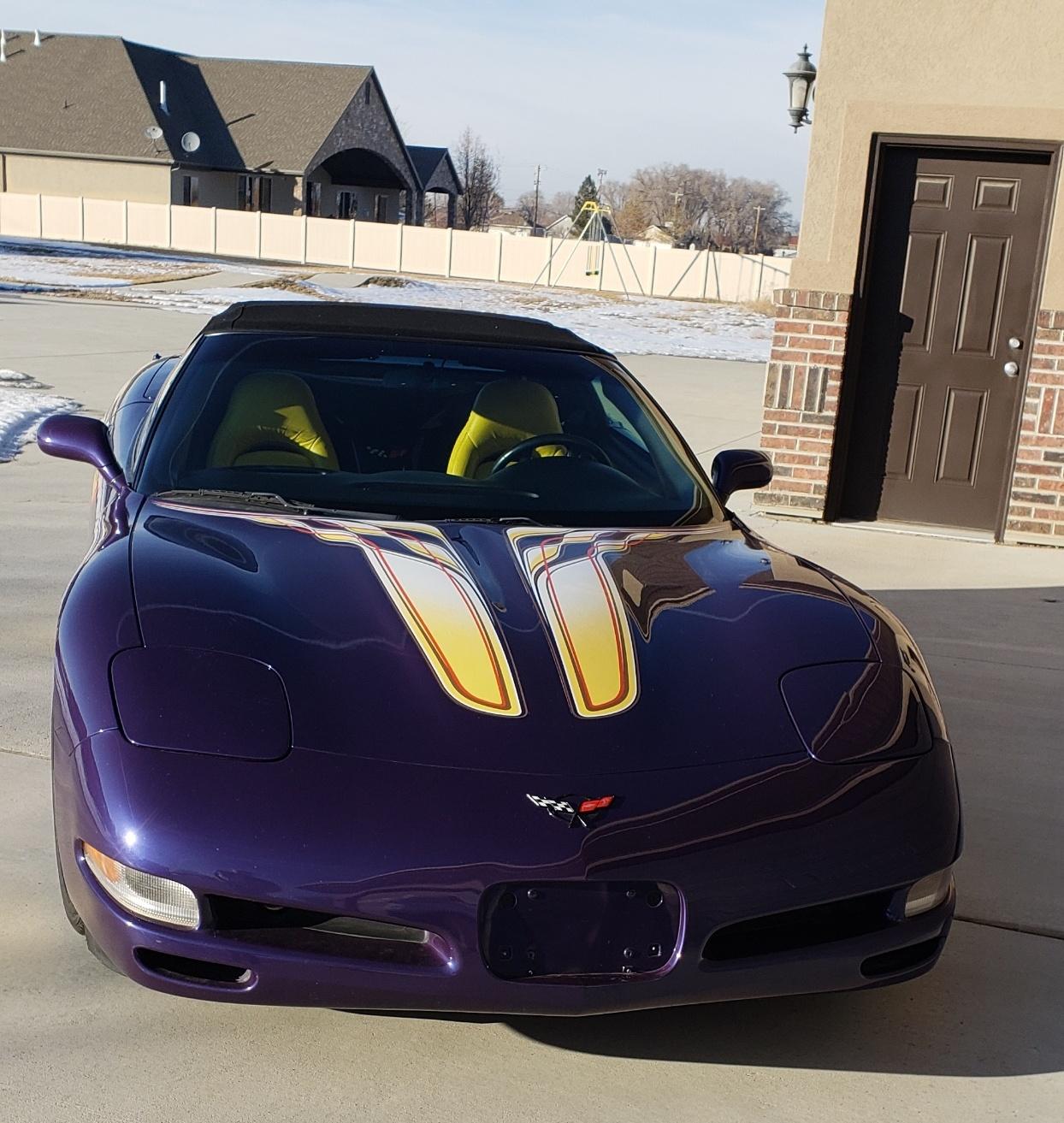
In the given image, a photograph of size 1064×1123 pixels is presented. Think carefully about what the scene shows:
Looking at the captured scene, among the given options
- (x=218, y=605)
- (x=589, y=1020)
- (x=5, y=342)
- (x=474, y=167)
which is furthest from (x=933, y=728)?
(x=474, y=167)

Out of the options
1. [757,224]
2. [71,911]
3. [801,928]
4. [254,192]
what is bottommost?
[71,911]

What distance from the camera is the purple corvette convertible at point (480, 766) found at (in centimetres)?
232

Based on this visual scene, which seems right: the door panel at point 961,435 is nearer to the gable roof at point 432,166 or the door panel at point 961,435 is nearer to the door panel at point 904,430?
the door panel at point 904,430

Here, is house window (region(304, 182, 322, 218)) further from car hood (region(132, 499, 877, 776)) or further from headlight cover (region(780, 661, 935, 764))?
headlight cover (region(780, 661, 935, 764))

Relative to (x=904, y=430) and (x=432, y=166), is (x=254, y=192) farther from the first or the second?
(x=904, y=430)

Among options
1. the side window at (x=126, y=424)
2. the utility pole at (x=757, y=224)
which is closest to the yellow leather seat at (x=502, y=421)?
the side window at (x=126, y=424)

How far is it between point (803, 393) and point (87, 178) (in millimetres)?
46265

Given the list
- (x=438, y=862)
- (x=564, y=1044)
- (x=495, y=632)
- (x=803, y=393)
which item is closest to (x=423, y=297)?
(x=803, y=393)

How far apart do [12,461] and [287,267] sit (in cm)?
3170

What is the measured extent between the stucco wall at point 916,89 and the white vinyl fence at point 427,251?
33071mm

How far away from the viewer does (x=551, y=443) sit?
407cm

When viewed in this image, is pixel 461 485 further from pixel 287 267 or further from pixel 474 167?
pixel 474 167

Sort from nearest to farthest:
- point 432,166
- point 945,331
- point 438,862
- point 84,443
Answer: point 438,862, point 84,443, point 945,331, point 432,166

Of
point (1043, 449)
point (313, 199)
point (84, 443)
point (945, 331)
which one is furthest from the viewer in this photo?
point (313, 199)
